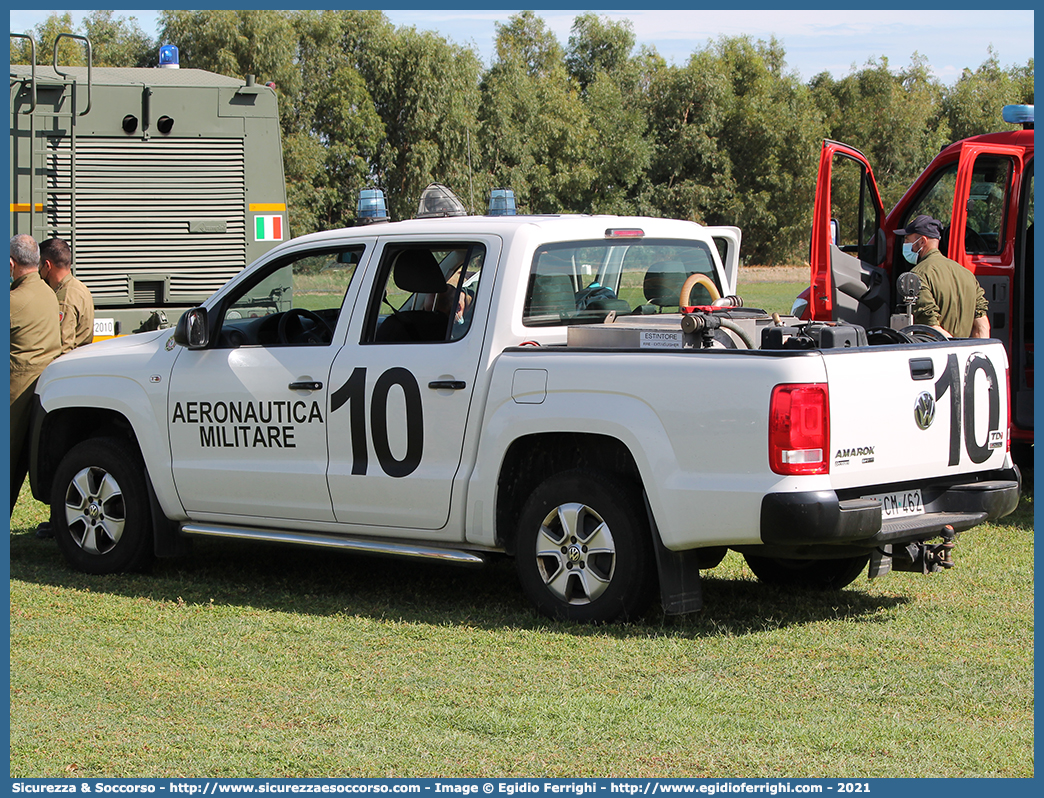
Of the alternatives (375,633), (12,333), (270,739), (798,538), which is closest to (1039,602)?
(798,538)

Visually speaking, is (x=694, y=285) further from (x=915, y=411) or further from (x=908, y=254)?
(x=908, y=254)

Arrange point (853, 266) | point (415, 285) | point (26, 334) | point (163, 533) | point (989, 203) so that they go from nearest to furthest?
point (415, 285) < point (163, 533) < point (26, 334) < point (989, 203) < point (853, 266)

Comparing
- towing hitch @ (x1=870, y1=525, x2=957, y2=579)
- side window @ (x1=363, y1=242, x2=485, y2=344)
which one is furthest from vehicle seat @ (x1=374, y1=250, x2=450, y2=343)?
towing hitch @ (x1=870, y1=525, x2=957, y2=579)

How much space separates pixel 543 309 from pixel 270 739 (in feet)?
8.59

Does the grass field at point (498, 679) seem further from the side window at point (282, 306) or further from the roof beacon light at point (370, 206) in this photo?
the roof beacon light at point (370, 206)

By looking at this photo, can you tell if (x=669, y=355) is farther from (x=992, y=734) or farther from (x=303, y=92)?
(x=303, y=92)

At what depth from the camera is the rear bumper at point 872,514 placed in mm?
5332

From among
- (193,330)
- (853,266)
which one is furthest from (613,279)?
(853,266)

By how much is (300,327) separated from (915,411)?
323 cm

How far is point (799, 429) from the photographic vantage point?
5316 millimetres

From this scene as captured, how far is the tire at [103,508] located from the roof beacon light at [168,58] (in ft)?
21.7

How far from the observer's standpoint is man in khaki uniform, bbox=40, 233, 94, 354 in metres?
8.92

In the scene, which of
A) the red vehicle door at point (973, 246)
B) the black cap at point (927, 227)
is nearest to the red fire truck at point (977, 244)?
the red vehicle door at point (973, 246)

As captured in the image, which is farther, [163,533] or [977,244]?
[977,244]
